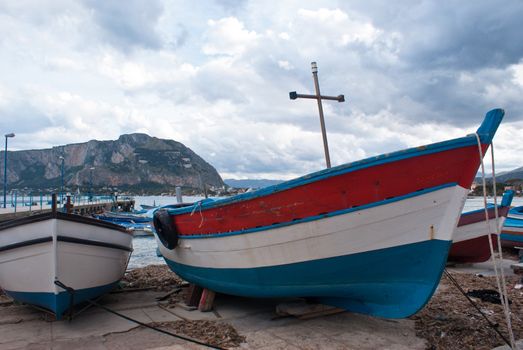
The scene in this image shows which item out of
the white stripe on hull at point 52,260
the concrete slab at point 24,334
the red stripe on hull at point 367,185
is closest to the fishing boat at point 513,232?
the red stripe on hull at point 367,185

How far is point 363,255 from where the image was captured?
4.93 metres

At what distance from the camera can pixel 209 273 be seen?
21.6 feet

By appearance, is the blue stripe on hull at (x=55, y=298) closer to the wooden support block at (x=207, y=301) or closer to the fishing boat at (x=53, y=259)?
the fishing boat at (x=53, y=259)

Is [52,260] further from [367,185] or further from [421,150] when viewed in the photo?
[421,150]

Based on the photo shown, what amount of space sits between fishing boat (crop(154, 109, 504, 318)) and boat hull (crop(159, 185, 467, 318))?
0.04 ft

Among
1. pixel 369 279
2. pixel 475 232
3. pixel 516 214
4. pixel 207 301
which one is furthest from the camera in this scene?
pixel 516 214

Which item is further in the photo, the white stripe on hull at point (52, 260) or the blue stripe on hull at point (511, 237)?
the blue stripe on hull at point (511, 237)

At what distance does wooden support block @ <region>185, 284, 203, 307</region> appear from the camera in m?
7.11

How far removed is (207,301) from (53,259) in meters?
2.47

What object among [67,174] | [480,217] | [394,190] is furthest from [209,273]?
[67,174]

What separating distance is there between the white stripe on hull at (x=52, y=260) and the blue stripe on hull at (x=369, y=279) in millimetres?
2459

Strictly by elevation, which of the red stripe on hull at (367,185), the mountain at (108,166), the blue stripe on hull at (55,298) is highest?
the mountain at (108,166)

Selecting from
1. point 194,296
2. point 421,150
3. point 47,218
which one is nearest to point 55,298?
point 47,218

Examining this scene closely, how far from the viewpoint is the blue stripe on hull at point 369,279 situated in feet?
15.7
